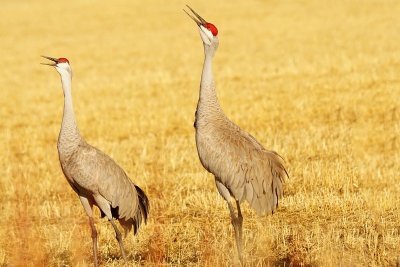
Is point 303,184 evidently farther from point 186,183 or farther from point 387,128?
point 387,128

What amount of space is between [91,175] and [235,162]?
138 centimetres

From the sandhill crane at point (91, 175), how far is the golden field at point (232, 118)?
0.49 meters

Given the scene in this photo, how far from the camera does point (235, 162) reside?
19.0 ft

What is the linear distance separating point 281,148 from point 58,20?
27.5 meters

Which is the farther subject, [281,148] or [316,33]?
[316,33]

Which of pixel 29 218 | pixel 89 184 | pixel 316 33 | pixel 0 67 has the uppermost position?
pixel 316 33

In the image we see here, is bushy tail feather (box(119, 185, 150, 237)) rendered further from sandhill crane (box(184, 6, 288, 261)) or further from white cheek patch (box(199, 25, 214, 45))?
white cheek patch (box(199, 25, 214, 45))

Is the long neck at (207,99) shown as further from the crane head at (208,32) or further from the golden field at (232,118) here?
the golden field at (232,118)

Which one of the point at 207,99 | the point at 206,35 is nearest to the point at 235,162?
the point at 207,99

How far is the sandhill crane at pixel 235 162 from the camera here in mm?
5793

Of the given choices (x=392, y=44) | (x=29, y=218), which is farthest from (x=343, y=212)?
(x=392, y=44)

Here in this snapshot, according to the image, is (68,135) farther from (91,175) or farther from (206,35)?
(206,35)

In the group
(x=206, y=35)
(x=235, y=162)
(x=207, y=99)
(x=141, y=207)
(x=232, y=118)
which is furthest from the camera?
(x=232, y=118)

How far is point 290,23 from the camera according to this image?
94.7 ft
